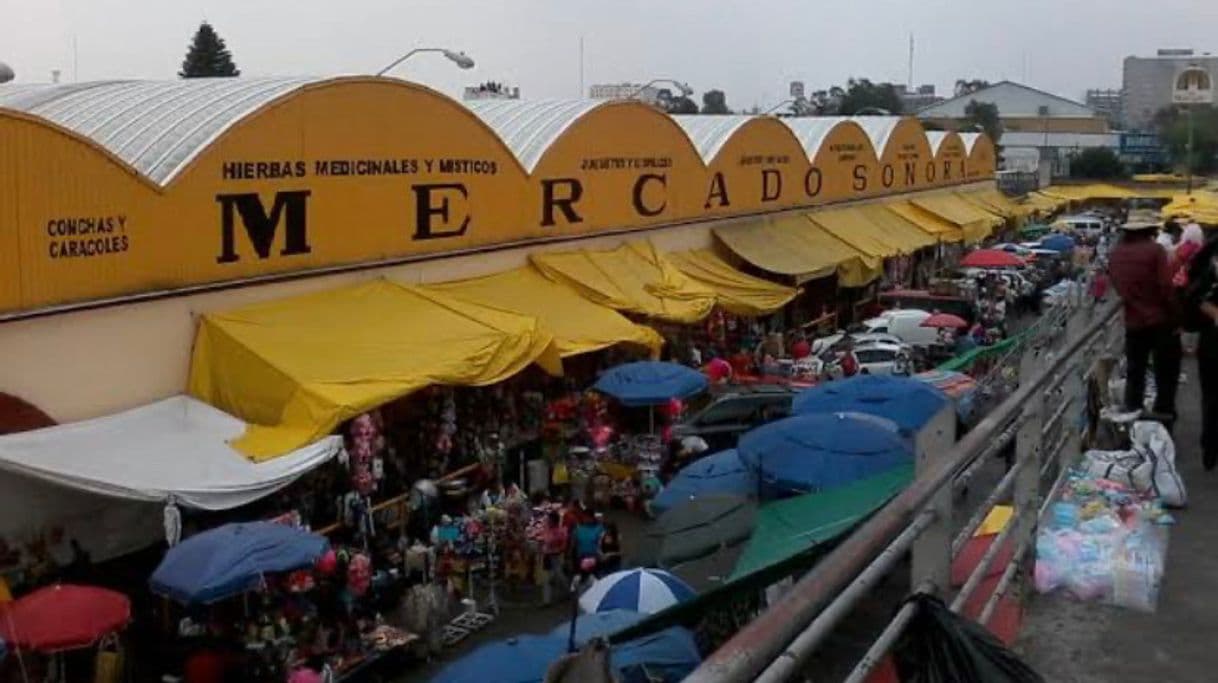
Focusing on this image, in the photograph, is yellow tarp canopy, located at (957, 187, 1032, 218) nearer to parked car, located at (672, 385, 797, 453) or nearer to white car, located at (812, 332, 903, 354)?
white car, located at (812, 332, 903, 354)

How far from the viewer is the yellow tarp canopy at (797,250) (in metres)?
23.0

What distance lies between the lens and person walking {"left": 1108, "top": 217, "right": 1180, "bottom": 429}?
20.8 ft

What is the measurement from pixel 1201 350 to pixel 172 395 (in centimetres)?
898

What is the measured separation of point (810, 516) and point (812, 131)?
21861mm

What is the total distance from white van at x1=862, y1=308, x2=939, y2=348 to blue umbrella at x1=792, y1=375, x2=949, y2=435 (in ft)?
30.0

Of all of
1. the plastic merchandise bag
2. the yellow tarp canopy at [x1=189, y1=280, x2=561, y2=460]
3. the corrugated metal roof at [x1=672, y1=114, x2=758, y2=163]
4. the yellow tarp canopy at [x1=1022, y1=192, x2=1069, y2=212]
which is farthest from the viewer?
the yellow tarp canopy at [x1=1022, y1=192, x2=1069, y2=212]

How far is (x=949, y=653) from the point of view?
2.44 metres

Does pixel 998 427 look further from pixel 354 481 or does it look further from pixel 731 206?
pixel 731 206

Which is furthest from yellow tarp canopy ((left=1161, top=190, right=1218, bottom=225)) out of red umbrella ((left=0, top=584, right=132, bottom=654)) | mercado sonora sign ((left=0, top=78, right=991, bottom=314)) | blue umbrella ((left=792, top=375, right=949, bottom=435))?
red umbrella ((left=0, top=584, right=132, bottom=654))

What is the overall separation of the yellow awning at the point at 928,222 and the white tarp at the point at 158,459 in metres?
23.6


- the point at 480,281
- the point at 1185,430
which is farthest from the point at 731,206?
the point at 1185,430

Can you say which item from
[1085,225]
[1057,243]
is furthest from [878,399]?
[1085,225]

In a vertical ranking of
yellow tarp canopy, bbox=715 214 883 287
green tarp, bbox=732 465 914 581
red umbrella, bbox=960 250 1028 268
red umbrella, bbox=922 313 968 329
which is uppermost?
yellow tarp canopy, bbox=715 214 883 287

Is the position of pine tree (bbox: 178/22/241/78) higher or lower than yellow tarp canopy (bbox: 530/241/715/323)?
higher
